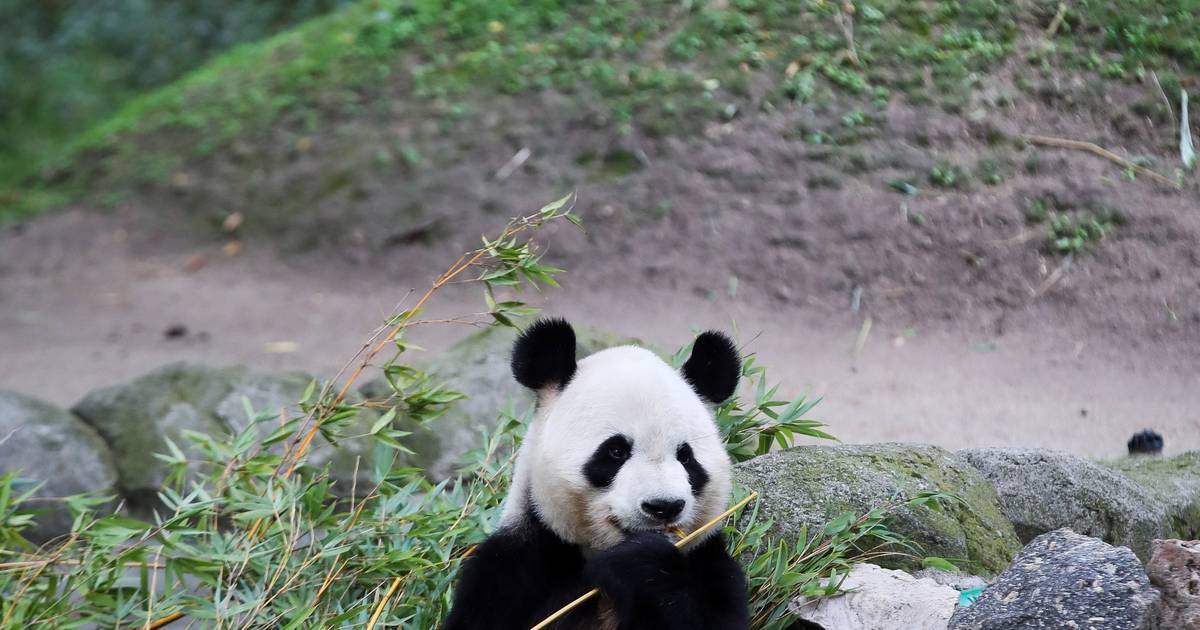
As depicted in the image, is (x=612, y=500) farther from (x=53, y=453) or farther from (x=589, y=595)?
(x=53, y=453)

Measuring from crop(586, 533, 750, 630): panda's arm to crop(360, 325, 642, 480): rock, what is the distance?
2.74m

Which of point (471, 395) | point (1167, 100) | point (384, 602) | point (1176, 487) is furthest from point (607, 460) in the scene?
point (1167, 100)

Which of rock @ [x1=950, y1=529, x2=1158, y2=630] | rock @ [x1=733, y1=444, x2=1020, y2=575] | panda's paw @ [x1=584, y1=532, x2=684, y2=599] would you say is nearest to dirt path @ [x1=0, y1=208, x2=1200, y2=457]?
rock @ [x1=733, y1=444, x2=1020, y2=575]

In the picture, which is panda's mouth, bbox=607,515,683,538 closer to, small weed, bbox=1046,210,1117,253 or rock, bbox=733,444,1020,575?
rock, bbox=733,444,1020,575

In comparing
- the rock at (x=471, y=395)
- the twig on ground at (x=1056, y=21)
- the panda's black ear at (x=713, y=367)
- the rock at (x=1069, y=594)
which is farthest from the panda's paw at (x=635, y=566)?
the twig on ground at (x=1056, y=21)

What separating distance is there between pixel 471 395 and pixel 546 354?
113 inches

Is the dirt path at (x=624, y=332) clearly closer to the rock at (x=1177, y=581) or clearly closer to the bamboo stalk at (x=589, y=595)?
the rock at (x=1177, y=581)

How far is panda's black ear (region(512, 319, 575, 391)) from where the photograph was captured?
9.00 ft

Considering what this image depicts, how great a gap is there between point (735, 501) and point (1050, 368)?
12.1ft

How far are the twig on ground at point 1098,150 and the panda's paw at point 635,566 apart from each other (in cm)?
583

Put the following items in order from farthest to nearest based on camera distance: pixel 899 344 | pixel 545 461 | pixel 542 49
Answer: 1. pixel 542 49
2. pixel 899 344
3. pixel 545 461

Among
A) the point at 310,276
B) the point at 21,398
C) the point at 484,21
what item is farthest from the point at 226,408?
the point at 484,21

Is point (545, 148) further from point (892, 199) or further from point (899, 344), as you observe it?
point (899, 344)

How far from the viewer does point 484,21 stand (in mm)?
10328
